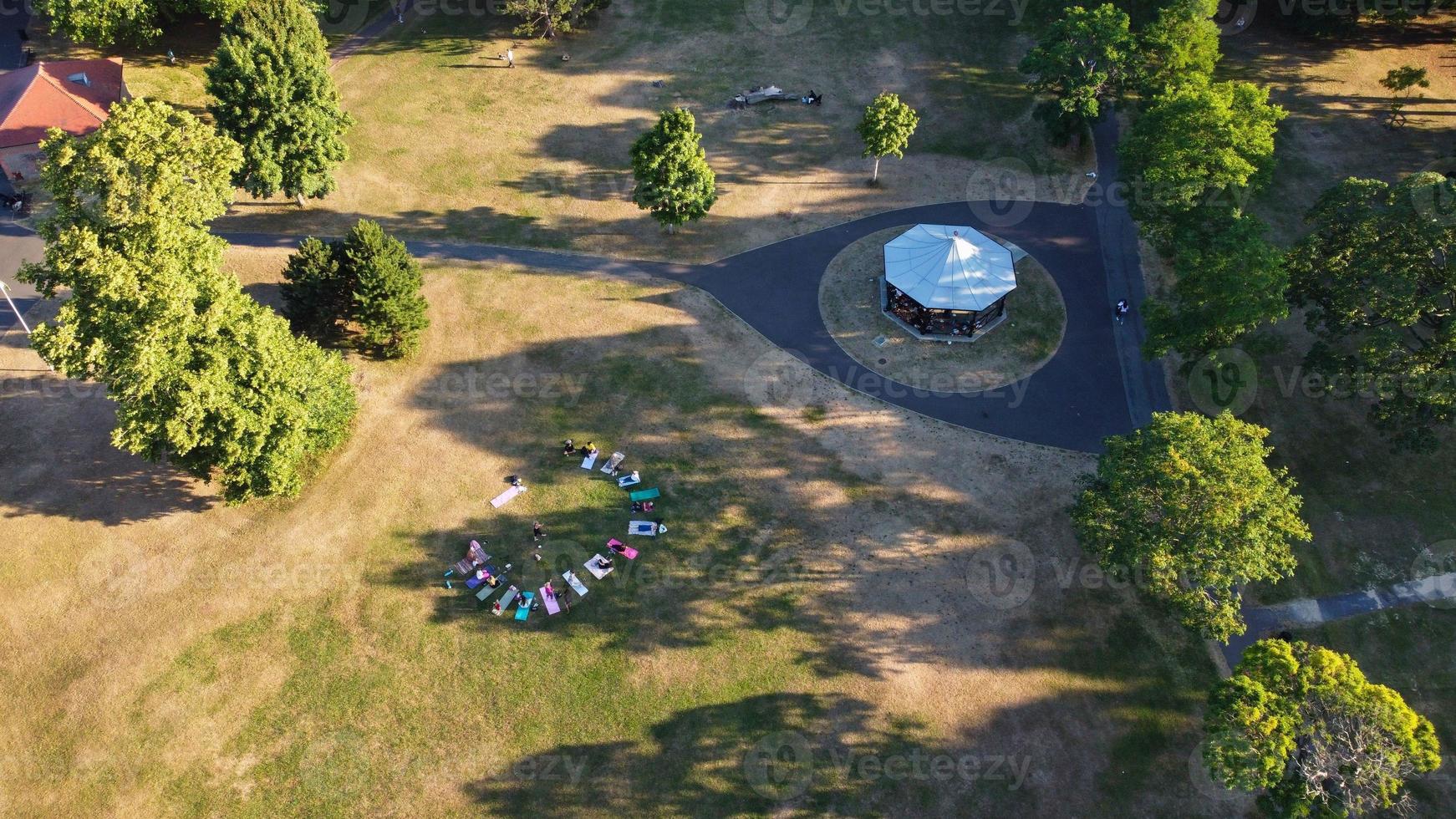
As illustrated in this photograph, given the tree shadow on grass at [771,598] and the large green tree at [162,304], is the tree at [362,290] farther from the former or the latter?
the large green tree at [162,304]

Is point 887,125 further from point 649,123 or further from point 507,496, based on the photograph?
point 507,496

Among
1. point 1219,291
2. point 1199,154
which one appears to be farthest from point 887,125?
point 1219,291

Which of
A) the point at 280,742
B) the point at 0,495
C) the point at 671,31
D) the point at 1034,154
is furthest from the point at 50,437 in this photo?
the point at 1034,154

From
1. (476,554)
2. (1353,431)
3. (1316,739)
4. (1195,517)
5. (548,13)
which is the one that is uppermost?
(548,13)

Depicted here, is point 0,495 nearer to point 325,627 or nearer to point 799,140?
point 325,627

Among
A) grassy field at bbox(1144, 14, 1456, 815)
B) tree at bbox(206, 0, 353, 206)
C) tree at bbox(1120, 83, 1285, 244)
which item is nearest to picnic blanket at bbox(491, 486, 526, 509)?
tree at bbox(206, 0, 353, 206)

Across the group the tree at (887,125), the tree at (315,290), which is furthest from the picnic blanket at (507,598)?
the tree at (887,125)
